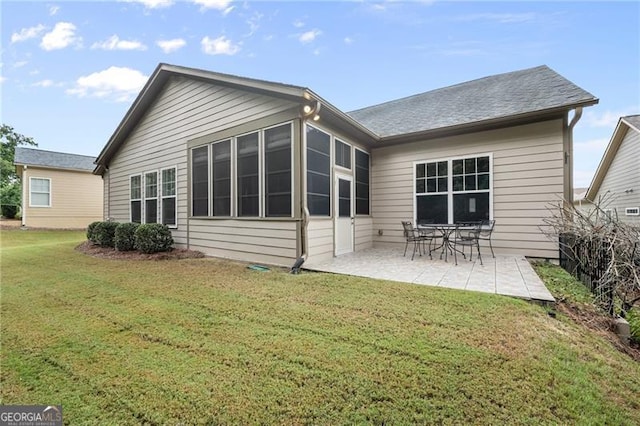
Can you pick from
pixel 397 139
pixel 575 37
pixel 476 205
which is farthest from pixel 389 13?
pixel 476 205

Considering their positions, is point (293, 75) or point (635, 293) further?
point (293, 75)

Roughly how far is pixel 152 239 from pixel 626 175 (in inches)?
626

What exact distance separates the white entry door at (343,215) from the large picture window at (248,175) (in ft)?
5.98

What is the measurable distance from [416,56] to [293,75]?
26.4ft

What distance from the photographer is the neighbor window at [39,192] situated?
1474 centimetres

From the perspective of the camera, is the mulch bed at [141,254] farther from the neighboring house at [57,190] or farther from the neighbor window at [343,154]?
the neighboring house at [57,190]

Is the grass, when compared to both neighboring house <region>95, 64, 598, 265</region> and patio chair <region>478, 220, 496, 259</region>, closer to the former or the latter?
neighboring house <region>95, 64, 598, 265</region>

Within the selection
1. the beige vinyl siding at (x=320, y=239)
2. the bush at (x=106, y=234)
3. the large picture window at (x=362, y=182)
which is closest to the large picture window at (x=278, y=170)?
the beige vinyl siding at (x=320, y=239)

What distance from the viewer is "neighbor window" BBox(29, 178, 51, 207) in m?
14.7

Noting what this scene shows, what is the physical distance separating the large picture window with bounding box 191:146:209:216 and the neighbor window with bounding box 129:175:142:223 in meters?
3.20

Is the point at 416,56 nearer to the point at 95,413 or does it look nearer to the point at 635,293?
the point at 635,293

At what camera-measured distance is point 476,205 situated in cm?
685

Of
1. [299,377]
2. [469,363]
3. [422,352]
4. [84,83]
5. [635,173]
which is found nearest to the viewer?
[299,377]

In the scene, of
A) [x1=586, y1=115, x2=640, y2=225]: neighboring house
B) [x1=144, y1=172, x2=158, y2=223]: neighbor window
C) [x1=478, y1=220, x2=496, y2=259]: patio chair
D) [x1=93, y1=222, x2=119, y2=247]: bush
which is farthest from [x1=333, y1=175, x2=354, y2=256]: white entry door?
[x1=586, y1=115, x2=640, y2=225]: neighboring house
